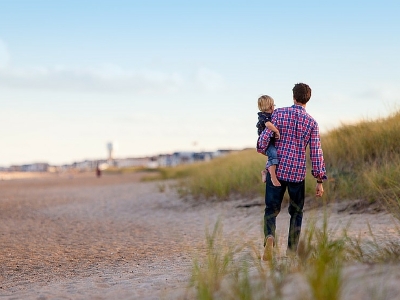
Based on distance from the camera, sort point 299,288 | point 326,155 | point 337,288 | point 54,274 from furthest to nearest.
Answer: point 326,155 → point 54,274 → point 299,288 → point 337,288

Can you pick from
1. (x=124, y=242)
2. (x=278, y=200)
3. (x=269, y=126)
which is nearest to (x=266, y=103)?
(x=269, y=126)

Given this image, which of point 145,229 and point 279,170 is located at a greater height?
point 279,170

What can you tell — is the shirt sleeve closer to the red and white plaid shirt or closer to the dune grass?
the red and white plaid shirt

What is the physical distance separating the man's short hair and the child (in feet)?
0.81

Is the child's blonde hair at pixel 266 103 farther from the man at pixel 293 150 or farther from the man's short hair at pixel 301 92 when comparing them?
the man's short hair at pixel 301 92

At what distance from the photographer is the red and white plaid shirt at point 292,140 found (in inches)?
222

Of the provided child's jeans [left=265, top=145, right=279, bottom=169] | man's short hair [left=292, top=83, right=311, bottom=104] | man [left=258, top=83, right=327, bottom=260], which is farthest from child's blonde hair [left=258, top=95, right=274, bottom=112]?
child's jeans [left=265, top=145, right=279, bottom=169]

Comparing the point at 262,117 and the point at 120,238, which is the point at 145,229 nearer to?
the point at 120,238

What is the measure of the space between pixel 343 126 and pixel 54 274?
885 cm

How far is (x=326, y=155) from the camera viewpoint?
1259cm

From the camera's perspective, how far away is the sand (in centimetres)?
514

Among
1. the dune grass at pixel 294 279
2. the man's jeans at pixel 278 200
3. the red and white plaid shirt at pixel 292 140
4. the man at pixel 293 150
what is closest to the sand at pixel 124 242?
the dune grass at pixel 294 279

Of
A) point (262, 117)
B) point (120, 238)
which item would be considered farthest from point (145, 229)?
point (262, 117)

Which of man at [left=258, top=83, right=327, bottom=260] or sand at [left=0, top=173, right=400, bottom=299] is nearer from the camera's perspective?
sand at [left=0, top=173, right=400, bottom=299]
